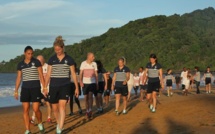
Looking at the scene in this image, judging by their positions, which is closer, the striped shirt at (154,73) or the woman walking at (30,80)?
the woman walking at (30,80)

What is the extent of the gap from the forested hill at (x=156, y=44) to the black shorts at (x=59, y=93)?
374 ft

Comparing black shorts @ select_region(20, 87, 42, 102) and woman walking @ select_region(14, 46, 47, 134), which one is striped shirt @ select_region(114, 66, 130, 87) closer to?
woman walking @ select_region(14, 46, 47, 134)

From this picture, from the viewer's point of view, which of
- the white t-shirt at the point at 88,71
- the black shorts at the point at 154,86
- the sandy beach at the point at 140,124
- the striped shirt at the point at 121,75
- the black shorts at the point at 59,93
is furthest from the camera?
the black shorts at the point at 154,86

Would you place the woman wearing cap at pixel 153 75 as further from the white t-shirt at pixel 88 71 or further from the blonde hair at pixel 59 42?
the blonde hair at pixel 59 42

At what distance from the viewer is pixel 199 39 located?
14012 cm

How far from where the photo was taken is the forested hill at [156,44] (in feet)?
418

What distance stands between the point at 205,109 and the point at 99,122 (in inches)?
167

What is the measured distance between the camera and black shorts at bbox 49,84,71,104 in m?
8.71

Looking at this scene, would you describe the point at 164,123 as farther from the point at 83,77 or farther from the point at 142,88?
the point at 142,88

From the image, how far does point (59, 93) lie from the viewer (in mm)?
8750

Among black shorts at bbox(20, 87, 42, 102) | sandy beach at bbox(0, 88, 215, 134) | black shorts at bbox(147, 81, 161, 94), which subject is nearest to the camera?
black shorts at bbox(20, 87, 42, 102)

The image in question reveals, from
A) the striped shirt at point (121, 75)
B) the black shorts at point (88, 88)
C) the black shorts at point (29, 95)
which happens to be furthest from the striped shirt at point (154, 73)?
the black shorts at point (29, 95)

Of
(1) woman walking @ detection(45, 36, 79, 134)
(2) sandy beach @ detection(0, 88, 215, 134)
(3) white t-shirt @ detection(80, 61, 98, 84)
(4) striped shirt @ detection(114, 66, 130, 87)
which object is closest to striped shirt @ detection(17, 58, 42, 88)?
(1) woman walking @ detection(45, 36, 79, 134)

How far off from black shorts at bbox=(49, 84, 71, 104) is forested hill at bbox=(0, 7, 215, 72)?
114063 mm
